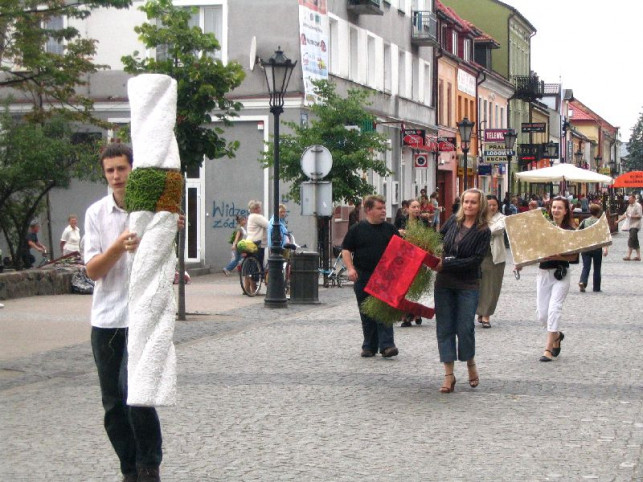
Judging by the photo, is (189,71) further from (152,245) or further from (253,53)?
(253,53)

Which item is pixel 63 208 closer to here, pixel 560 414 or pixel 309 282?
pixel 309 282

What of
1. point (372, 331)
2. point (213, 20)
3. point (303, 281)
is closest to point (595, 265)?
point (303, 281)

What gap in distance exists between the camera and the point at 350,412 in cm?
967

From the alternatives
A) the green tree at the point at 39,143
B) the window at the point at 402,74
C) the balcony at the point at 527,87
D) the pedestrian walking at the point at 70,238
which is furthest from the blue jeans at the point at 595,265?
the balcony at the point at 527,87

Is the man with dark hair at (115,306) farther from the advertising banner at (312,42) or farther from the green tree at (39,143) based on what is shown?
the advertising banner at (312,42)

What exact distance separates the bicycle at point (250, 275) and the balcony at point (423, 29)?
2571 centimetres

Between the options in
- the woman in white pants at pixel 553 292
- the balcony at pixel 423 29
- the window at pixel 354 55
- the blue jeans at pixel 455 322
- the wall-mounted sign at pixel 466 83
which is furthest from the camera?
the wall-mounted sign at pixel 466 83

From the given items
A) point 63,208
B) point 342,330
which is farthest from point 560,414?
point 63,208

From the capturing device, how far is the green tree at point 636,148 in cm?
15575

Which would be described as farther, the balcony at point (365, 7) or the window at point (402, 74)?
the window at point (402, 74)

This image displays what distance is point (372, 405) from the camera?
1005cm

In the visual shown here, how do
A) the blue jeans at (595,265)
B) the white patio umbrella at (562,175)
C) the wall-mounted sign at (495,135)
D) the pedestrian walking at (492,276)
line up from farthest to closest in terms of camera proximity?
the wall-mounted sign at (495,135), the white patio umbrella at (562,175), the blue jeans at (595,265), the pedestrian walking at (492,276)

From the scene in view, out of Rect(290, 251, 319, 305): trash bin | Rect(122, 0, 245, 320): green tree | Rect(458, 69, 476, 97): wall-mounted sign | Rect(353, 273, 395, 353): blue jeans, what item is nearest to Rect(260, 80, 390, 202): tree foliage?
Rect(290, 251, 319, 305): trash bin

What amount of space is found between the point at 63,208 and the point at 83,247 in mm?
28968
